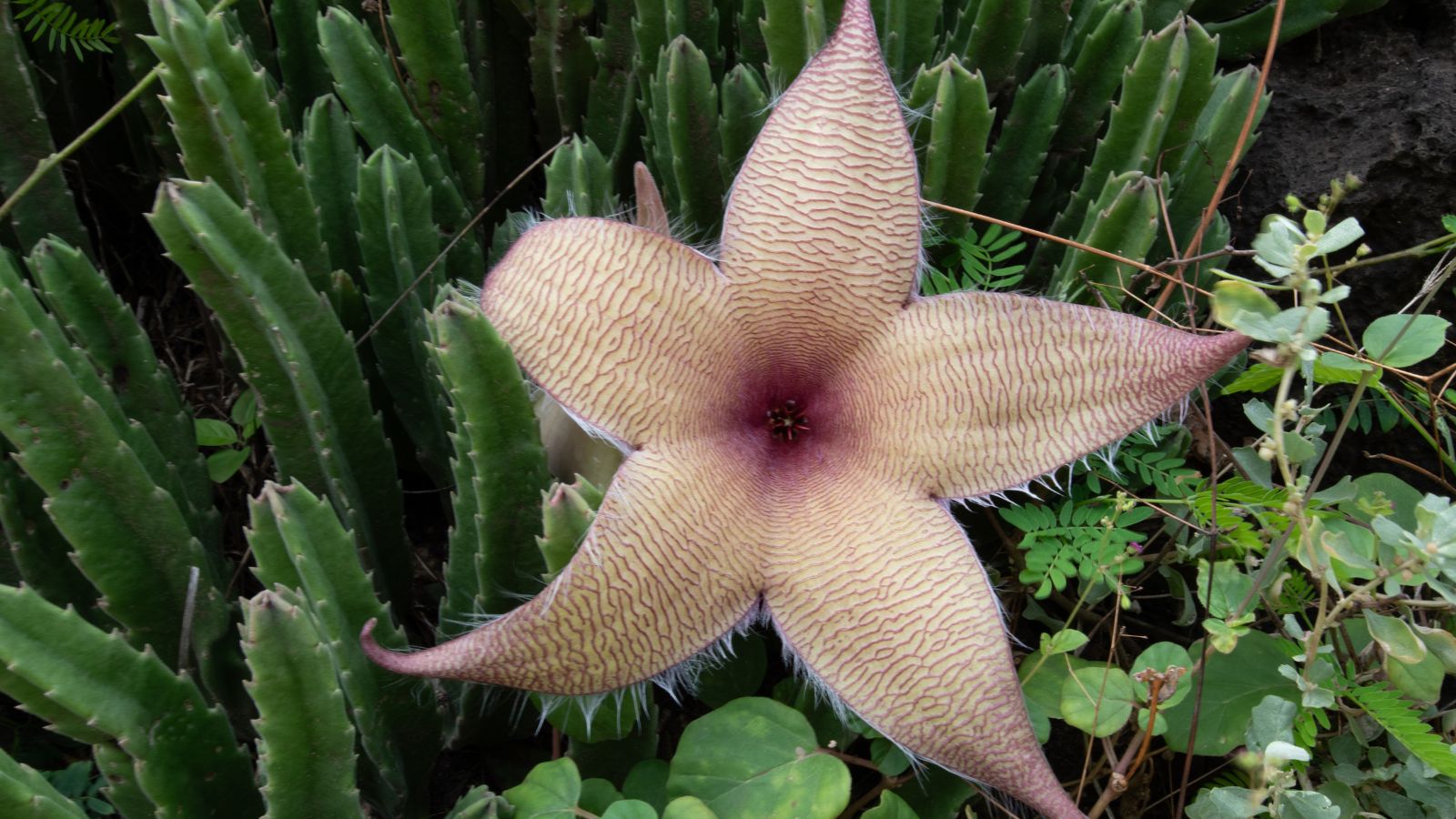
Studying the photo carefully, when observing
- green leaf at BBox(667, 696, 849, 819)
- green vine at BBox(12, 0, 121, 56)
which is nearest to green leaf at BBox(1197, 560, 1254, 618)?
green leaf at BBox(667, 696, 849, 819)

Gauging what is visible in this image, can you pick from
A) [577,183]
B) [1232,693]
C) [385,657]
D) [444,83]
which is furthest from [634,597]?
[444,83]

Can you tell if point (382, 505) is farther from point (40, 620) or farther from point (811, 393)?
point (811, 393)

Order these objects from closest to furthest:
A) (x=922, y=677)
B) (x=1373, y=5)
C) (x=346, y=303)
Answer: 1. (x=922, y=677)
2. (x=346, y=303)
3. (x=1373, y=5)

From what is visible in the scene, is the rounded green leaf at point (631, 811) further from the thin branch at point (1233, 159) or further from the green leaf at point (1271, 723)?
the thin branch at point (1233, 159)

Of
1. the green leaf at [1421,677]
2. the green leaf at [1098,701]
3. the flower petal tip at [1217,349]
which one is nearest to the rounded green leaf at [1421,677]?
the green leaf at [1421,677]

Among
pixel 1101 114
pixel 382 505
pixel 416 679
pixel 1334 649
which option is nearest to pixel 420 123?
pixel 382 505

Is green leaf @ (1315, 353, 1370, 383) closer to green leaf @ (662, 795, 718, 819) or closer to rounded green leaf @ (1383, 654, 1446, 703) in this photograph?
rounded green leaf @ (1383, 654, 1446, 703)
